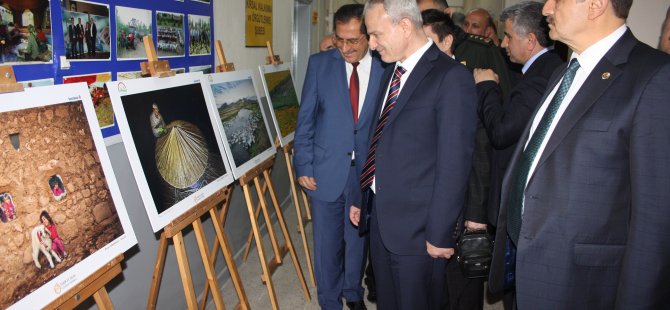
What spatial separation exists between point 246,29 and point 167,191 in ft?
6.86

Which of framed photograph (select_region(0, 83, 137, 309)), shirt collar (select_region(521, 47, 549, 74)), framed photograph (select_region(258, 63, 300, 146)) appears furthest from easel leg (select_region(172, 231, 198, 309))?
shirt collar (select_region(521, 47, 549, 74))

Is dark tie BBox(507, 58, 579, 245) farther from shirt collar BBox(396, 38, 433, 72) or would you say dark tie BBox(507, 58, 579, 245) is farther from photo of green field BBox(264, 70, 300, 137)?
photo of green field BBox(264, 70, 300, 137)

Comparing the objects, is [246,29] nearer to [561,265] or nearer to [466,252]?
[466,252]

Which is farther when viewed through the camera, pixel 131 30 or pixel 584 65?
pixel 131 30

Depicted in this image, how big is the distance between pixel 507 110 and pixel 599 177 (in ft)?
2.22

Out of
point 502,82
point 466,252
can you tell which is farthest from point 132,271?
point 502,82

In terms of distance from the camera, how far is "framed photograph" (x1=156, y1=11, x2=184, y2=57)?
2.36 metres

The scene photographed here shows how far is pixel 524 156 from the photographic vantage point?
1.52m

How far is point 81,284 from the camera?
1.32m

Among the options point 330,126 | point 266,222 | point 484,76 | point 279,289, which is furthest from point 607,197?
point 279,289

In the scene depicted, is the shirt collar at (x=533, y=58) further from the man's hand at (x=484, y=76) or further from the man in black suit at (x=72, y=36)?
the man in black suit at (x=72, y=36)

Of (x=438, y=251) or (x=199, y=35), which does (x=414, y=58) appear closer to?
(x=438, y=251)

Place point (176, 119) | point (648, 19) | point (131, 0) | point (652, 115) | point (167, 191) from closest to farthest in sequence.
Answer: point (652, 115)
point (167, 191)
point (176, 119)
point (131, 0)
point (648, 19)

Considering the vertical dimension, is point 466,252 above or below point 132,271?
above
